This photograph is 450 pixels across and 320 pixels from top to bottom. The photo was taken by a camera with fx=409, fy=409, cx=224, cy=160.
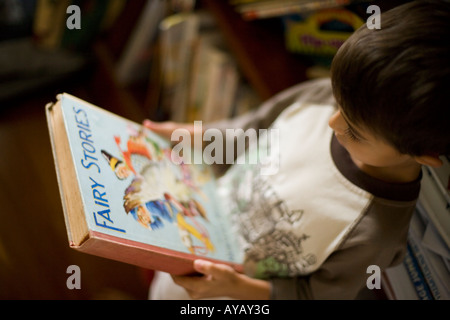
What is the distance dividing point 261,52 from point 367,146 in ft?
1.98

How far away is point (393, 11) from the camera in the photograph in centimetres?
49

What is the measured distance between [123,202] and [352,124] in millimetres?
332

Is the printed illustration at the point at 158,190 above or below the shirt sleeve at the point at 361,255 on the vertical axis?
above

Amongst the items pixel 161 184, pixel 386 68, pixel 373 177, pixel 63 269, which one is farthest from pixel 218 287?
pixel 63 269

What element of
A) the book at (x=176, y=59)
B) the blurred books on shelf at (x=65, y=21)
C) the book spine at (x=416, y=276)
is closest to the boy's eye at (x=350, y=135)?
the book spine at (x=416, y=276)

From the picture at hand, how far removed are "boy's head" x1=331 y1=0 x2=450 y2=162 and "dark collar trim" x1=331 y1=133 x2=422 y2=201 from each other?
121mm

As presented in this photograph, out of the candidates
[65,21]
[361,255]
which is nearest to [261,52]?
[361,255]

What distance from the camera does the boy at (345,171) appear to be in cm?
46

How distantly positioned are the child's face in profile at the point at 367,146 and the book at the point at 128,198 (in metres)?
0.29

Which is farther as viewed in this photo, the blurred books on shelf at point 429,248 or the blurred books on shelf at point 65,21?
the blurred books on shelf at point 65,21

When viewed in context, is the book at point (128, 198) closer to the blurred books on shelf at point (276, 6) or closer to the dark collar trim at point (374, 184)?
the dark collar trim at point (374, 184)

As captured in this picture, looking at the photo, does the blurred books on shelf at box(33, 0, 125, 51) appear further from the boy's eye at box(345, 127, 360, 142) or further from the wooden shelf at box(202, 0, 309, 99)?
the boy's eye at box(345, 127, 360, 142)

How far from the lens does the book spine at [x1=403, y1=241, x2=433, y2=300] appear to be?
0.70 meters
